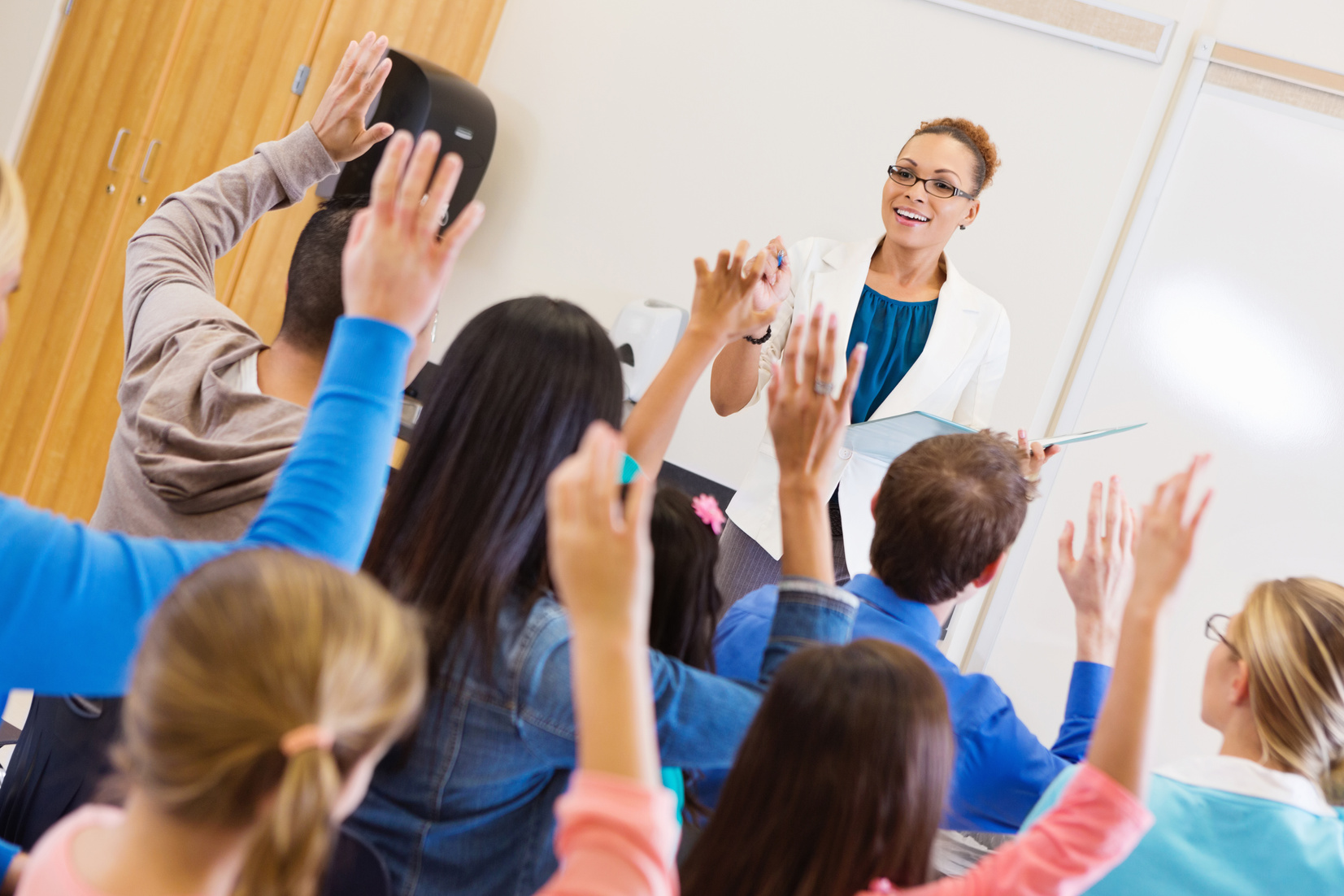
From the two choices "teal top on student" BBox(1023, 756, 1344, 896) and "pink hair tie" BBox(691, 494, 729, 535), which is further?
"pink hair tie" BBox(691, 494, 729, 535)

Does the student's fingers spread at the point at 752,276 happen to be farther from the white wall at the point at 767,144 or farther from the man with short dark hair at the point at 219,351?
the white wall at the point at 767,144

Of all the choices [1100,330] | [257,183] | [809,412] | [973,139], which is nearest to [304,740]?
[809,412]

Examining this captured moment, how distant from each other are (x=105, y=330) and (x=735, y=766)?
9.97ft

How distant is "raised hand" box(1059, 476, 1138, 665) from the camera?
4.43 ft

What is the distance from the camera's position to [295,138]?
158 centimetres

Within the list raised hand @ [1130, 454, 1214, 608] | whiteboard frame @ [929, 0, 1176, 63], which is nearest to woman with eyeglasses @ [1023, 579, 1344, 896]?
raised hand @ [1130, 454, 1214, 608]

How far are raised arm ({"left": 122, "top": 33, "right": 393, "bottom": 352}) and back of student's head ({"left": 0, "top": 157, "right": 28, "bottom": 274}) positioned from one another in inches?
27.3

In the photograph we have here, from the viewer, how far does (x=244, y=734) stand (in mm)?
660

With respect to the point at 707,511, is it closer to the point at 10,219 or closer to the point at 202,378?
the point at 202,378

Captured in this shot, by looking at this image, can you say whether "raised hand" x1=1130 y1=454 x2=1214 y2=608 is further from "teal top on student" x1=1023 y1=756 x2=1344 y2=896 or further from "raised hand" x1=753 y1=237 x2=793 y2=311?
"raised hand" x1=753 y1=237 x2=793 y2=311

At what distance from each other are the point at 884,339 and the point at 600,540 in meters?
1.79

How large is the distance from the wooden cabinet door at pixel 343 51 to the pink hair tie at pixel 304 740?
2772 millimetres

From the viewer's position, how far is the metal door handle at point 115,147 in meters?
3.27

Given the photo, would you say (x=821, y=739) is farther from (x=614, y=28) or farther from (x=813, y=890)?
(x=614, y=28)
